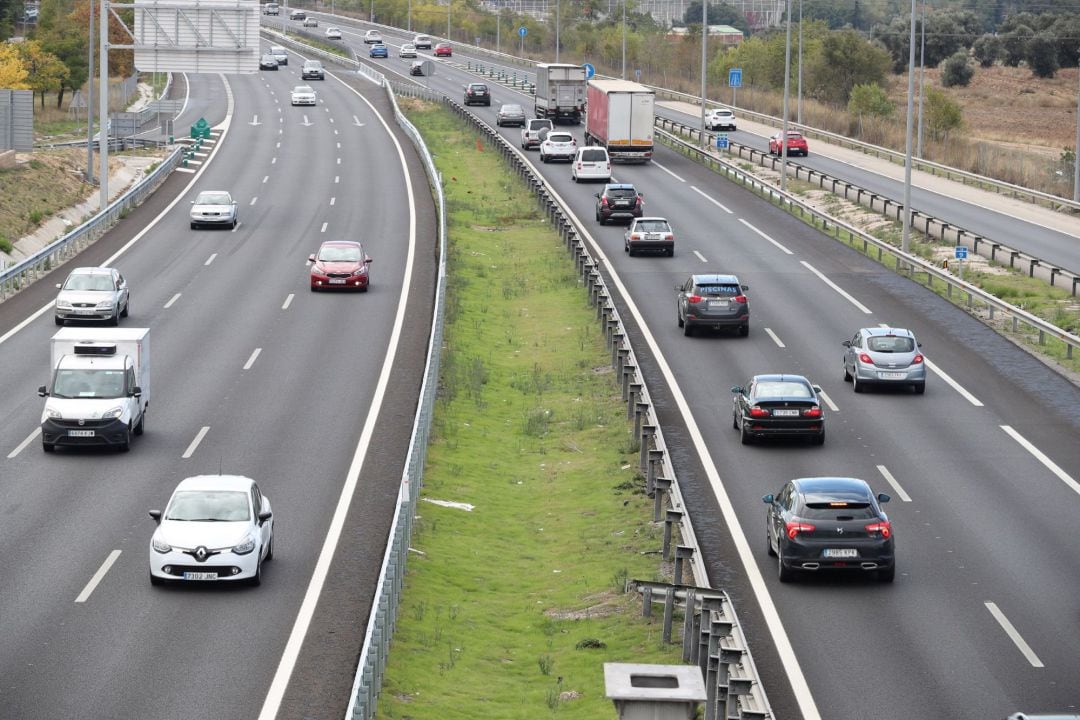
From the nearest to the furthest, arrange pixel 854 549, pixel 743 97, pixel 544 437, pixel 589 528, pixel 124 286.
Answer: pixel 854 549
pixel 589 528
pixel 544 437
pixel 124 286
pixel 743 97

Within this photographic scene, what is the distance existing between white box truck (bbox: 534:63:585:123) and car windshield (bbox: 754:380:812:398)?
226 feet

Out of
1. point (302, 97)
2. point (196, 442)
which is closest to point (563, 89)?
point (302, 97)

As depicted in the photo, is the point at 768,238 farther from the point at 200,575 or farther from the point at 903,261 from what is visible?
the point at 200,575

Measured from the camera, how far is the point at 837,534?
23562 millimetres

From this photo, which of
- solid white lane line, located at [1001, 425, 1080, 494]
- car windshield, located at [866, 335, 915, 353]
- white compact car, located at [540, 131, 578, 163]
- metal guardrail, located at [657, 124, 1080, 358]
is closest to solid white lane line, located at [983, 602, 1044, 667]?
solid white lane line, located at [1001, 425, 1080, 494]

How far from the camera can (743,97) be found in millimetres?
132000

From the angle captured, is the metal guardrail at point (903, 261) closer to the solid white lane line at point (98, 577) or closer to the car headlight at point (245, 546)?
the car headlight at point (245, 546)

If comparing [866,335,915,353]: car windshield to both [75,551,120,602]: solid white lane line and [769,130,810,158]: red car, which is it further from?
[769,130,810,158]: red car

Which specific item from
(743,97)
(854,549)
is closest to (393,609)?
(854,549)

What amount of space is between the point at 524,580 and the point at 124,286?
23.0 meters

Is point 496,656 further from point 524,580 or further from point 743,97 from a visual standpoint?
point 743,97

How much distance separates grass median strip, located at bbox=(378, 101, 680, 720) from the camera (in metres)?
20.9

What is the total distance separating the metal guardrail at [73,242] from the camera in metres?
48.8

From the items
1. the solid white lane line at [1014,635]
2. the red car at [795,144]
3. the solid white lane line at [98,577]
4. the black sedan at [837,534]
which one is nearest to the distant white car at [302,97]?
the red car at [795,144]
